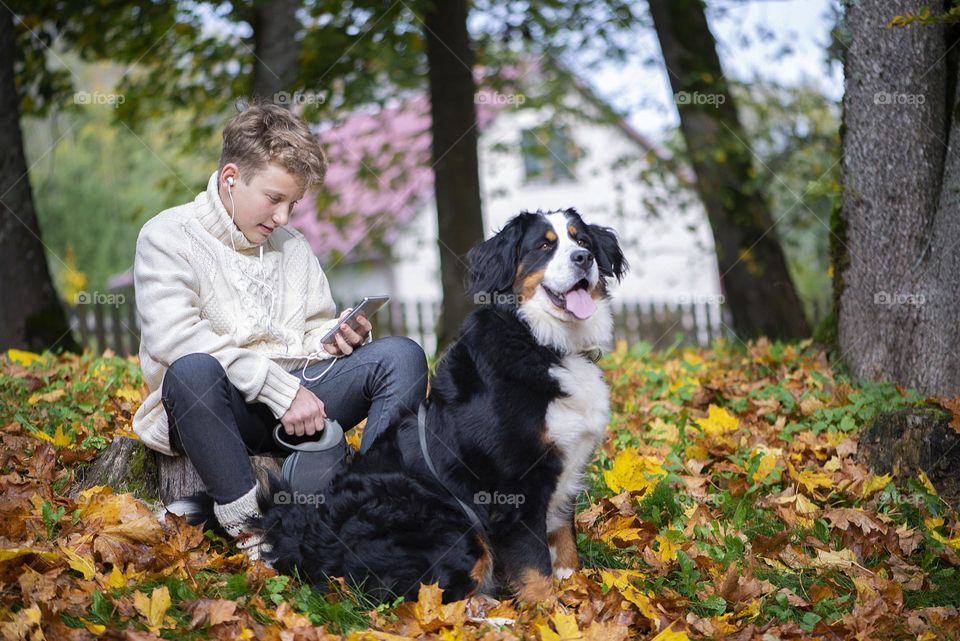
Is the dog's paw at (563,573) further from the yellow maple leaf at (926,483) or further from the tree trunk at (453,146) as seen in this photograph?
the tree trunk at (453,146)

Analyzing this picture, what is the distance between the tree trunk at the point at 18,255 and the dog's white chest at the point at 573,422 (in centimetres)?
553

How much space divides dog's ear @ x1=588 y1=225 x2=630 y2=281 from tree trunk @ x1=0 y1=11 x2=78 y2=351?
17.6 feet

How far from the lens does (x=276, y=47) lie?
815cm

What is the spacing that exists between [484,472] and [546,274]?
81 cm

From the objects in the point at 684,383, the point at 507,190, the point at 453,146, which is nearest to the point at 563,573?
the point at 684,383

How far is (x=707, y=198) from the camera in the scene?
965 cm

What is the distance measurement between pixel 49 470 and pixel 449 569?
1.92m

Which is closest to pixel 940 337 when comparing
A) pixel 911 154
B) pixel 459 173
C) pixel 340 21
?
pixel 911 154

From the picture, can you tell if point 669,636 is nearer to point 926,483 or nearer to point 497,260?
point 497,260

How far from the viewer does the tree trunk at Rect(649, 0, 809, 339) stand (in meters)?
9.11
